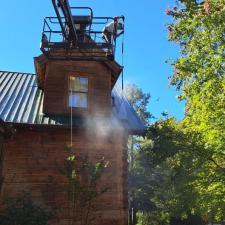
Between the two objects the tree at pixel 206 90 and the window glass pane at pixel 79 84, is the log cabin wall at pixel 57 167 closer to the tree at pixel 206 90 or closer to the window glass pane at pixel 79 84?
the window glass pane at pixel 79 84

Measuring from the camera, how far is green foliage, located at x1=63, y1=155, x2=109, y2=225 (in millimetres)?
14617

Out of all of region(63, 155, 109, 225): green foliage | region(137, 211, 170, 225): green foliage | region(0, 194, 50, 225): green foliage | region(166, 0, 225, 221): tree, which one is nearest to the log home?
region(63, 155, 109, 225): green foliage

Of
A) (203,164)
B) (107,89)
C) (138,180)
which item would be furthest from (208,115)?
(138,180)

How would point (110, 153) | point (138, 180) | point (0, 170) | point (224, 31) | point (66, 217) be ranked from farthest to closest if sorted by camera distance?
point (138, 180) < point (224, 31) < point (110, 153) < point (66, 217) < point (0, 170)

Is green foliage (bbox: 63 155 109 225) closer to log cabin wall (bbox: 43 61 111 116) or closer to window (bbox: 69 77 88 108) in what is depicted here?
log cabin wall (bbox: 43 61 111 116)

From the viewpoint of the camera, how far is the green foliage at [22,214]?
43.3 feet

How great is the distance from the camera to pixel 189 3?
19.4 metres

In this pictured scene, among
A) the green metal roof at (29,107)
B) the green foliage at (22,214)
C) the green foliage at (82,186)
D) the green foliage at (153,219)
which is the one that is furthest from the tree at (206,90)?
the green foliage at (153,219)

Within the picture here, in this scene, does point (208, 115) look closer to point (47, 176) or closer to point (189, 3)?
point (189, 3)

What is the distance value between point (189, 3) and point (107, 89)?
5792mm

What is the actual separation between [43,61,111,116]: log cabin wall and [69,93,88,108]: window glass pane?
19 cm

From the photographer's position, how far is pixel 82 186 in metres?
14.8

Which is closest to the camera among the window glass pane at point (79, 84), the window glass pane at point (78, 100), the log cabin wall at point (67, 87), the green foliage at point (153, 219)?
the log cabin wall at point (67, 87)

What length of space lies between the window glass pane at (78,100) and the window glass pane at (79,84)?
23 centimetres
